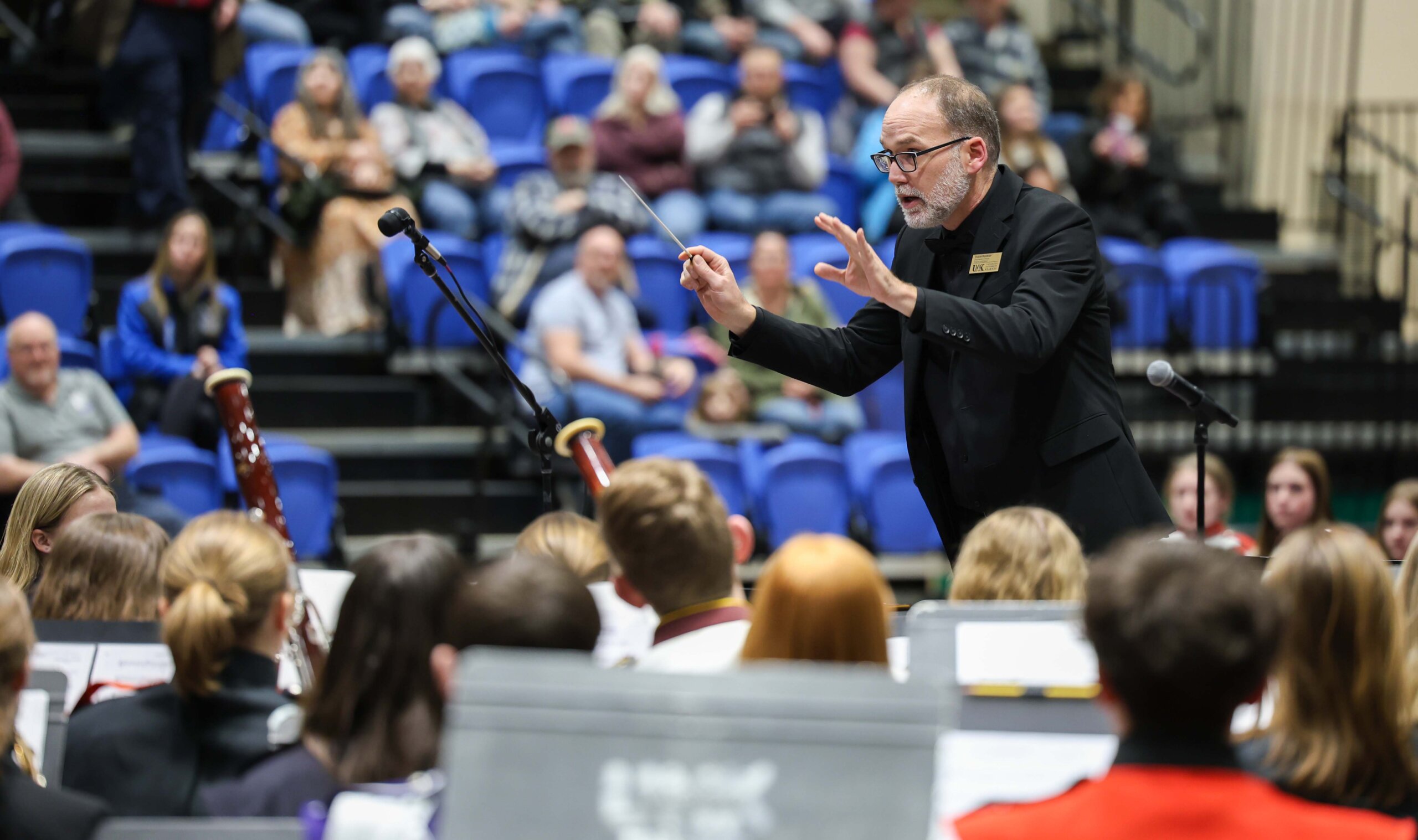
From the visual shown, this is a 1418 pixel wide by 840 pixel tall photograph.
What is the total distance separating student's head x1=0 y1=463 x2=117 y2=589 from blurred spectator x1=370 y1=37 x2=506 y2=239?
3623 mm

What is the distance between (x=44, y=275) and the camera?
19.1 ft

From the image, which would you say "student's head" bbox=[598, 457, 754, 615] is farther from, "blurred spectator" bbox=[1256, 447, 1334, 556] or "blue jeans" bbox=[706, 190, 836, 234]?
"blue jeans" bbox=[706, 190, 836, 234]

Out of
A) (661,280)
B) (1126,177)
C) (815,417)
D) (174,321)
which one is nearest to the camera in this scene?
(174,321)

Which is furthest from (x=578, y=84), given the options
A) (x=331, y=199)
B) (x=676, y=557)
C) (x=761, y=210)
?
(x=676, y=557)

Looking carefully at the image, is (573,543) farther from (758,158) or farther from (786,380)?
(758,158)

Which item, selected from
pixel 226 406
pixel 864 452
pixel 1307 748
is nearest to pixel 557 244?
pixel 864 452

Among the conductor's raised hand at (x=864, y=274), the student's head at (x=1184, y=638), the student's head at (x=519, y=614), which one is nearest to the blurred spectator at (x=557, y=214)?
the conductor's raised hand at (x=864, y=274)

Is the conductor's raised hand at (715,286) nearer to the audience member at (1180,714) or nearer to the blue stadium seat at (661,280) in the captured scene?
the audience member at (1180,714)

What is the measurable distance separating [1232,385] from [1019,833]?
6.09 metres

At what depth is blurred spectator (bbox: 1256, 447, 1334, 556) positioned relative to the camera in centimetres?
501

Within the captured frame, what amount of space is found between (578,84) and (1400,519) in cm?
417

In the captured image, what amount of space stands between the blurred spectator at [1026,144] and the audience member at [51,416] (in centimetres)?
403

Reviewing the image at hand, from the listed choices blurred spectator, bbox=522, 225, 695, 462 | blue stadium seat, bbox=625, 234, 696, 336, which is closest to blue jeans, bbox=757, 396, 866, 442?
blurred spectator, bbox=522, 225, 695, 462

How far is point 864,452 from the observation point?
5.96 m
